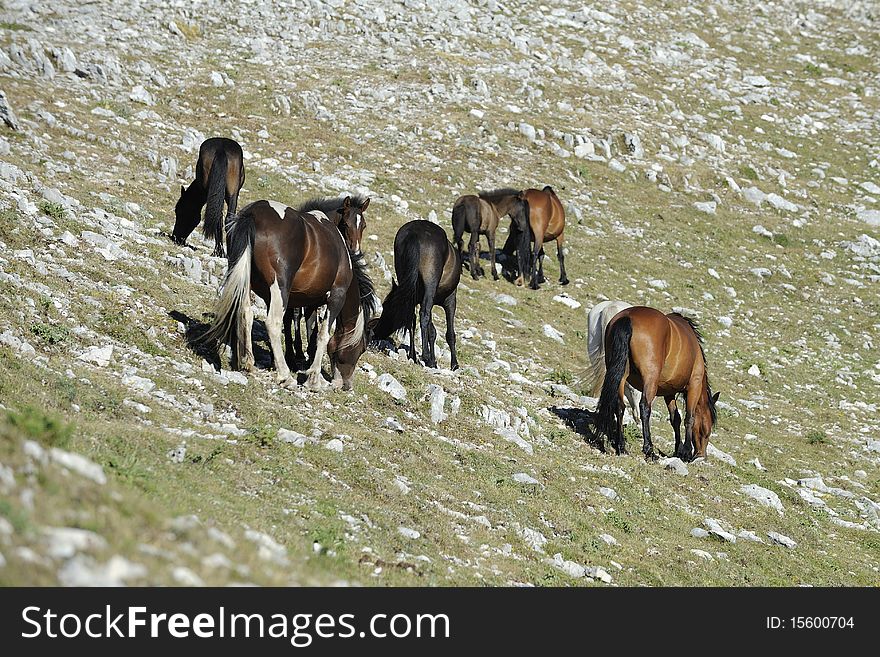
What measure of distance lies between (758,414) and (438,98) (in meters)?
17.2

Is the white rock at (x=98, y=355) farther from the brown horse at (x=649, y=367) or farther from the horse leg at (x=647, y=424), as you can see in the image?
the horse leg at (x=647, y=424)

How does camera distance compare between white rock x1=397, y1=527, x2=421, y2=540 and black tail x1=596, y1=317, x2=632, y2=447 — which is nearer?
white rock x1=397, y1=527, x2=421, y2=540

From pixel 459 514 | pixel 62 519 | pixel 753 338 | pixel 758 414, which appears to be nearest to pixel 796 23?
pixel 753 338

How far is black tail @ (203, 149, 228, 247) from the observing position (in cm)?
1392

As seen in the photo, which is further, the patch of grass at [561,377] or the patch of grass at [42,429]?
the patch of grass at [561,377]

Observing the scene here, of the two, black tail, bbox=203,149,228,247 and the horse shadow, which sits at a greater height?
black tail, bbox=203,149,228,247

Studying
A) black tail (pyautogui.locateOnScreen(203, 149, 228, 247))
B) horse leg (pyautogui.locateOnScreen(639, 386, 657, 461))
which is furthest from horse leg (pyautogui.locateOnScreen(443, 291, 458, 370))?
black tail (pyautogui.locateOnScreen(203, 149, 228, 247))

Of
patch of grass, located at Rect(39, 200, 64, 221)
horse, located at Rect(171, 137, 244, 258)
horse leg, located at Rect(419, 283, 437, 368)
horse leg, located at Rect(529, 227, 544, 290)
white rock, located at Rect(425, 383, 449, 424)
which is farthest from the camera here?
horse leg, located at Rect(529, 227, 544, 290)

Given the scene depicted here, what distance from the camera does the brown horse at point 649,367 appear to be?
419 inches

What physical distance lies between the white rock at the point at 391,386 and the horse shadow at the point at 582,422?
8.83 feet

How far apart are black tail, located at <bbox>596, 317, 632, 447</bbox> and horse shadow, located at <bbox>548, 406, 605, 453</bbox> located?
271 millimetres

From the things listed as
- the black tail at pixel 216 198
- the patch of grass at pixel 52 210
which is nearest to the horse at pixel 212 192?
the black tail at pixel 216 198

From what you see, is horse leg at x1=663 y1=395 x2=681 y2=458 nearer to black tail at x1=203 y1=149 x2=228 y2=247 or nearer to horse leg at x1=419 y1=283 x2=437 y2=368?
horse leg at x1=419 y1=283 x2=437 y2=368

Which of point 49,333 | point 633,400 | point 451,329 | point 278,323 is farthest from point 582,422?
point 49,333
